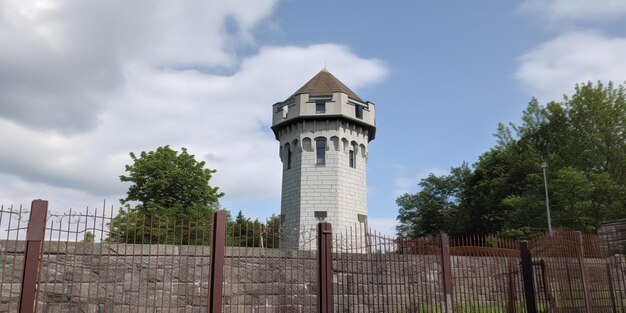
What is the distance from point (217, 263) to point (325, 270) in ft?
5.14

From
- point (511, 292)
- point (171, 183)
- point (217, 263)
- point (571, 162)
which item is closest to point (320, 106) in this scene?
point (171, 183)

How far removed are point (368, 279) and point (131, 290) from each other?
4.60 m

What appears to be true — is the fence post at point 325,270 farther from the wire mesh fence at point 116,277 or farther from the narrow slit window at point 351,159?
the narrow slit window at point 351,159

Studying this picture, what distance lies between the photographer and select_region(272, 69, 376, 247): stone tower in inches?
1051

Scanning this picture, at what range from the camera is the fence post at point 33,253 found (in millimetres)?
5375

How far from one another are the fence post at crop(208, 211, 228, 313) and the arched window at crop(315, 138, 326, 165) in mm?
21233

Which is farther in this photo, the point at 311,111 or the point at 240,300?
the point at 311,111

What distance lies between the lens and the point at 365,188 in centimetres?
2898

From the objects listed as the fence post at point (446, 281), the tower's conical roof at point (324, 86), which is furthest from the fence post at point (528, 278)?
the tower's conical roof at point (324, 86)

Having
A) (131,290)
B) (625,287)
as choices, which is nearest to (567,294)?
(625,287)

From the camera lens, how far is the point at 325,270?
692 centimetres

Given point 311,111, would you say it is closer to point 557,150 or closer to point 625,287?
point 557,150

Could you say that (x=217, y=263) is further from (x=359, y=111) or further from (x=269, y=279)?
(x=359, y=111)

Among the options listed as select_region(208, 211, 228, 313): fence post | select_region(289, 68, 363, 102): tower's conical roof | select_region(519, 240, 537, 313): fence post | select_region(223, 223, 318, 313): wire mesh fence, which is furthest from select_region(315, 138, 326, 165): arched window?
select_region(208, 211, 228, 313): fence post
